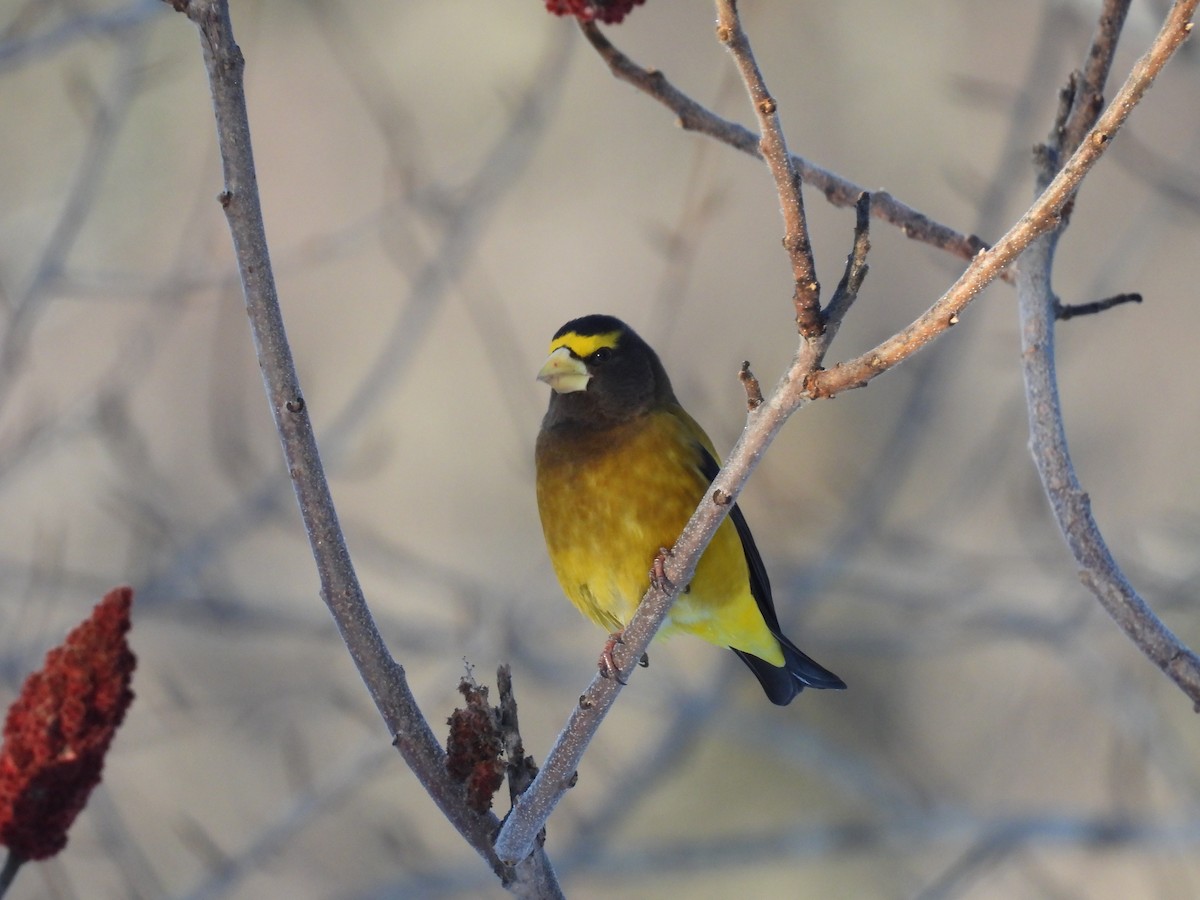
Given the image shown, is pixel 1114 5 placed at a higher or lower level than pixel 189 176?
lower

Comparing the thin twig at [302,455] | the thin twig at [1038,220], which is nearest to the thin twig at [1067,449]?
the thin twig at [1038,220]

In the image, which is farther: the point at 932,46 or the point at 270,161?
the point at 932,46

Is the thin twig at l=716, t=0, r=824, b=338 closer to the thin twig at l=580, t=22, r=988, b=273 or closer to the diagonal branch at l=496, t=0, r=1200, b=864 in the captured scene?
the diagonal branch at l=496, t=0, r=1200, b=864

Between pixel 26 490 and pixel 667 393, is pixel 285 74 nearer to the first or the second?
pixel 26 490

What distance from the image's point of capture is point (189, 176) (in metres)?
8.66

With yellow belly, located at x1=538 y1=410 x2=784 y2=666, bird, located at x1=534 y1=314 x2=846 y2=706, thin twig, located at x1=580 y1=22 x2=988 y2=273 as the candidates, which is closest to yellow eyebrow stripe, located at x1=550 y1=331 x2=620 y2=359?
bird, located at x1=534 y1=314 x2=846 y2=706

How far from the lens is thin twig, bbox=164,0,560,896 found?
5.57ft

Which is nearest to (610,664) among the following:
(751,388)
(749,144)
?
(751,388)

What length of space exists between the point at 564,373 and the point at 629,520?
37 centimetres

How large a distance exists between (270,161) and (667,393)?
6.11 m

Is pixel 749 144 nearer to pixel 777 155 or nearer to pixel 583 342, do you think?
pixel 583 342

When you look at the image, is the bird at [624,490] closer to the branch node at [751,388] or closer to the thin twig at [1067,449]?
the thin twig at [1067,449]

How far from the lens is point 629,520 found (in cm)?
292

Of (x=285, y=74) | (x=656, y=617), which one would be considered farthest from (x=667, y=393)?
(x=285, y=74)
